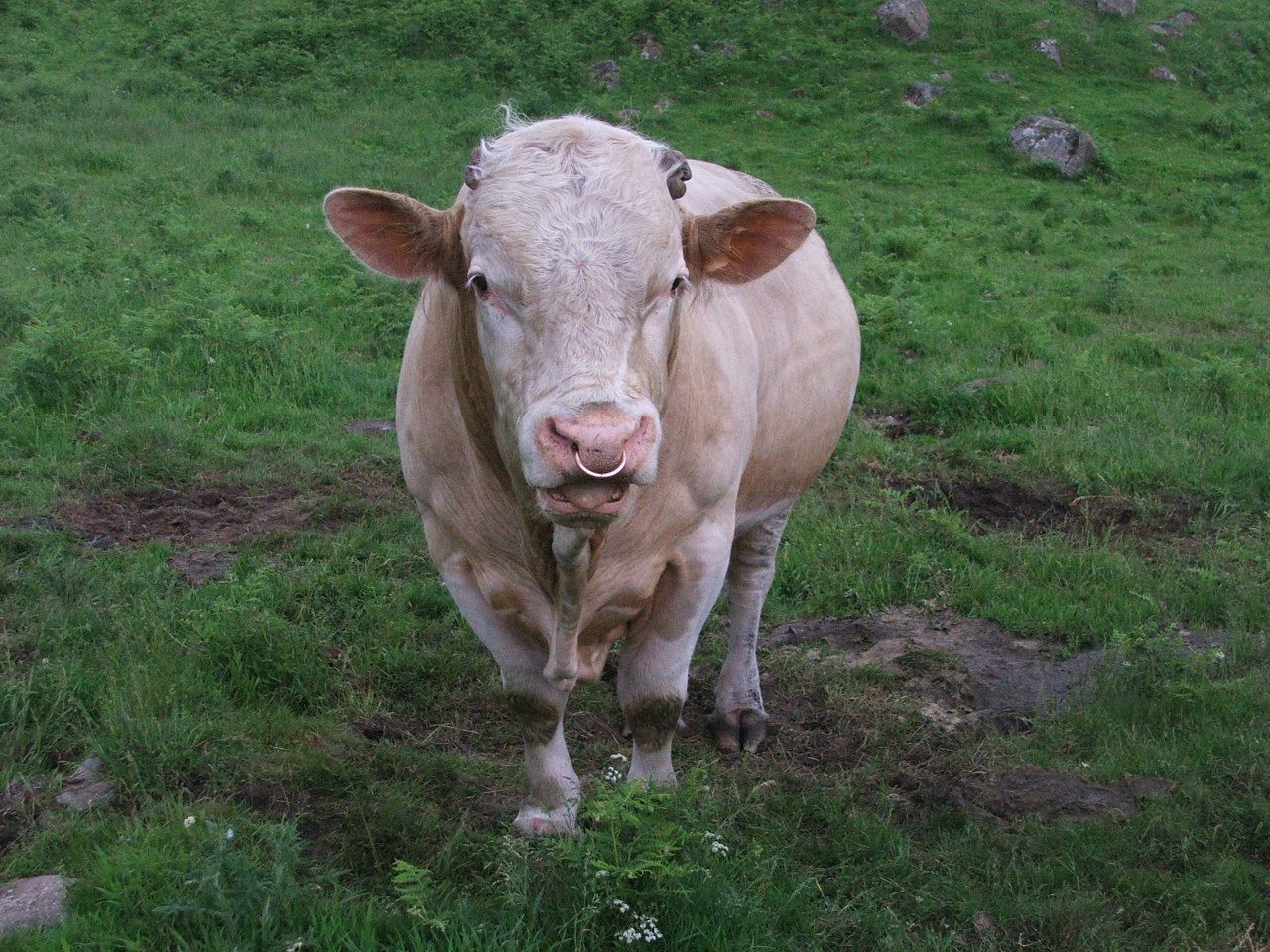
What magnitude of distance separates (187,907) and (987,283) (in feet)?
34.4

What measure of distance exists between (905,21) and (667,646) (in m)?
21.8

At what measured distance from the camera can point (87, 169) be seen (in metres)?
15.1

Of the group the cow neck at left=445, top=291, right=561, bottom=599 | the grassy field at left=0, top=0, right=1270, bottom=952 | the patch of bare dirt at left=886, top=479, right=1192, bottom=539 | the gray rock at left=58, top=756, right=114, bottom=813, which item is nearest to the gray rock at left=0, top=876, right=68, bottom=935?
the grassy field at left=0, top=0, right=1270, bottom=952

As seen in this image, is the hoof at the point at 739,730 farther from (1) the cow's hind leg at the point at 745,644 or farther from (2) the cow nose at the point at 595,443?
(2) the cow nose at the point at 595,443

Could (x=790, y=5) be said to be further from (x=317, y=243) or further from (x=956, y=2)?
(x=317, y=243)

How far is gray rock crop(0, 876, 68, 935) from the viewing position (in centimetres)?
314

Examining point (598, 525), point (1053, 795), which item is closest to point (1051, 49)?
point (1053, 795)

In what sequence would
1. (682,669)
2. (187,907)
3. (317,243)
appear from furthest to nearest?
(317,243) → (682,669) → (187,907)

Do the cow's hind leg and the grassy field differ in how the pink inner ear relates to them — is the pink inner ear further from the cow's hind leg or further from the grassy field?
the cow's hind leg

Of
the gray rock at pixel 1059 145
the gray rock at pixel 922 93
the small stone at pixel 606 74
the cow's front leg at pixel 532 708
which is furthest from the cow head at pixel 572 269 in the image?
the small stone at pixel 606 74

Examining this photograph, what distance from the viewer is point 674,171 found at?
3352mm

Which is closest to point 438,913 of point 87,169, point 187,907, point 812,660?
point 187,907

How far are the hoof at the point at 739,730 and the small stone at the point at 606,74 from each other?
18242mm

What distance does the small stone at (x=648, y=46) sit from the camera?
22.5m
